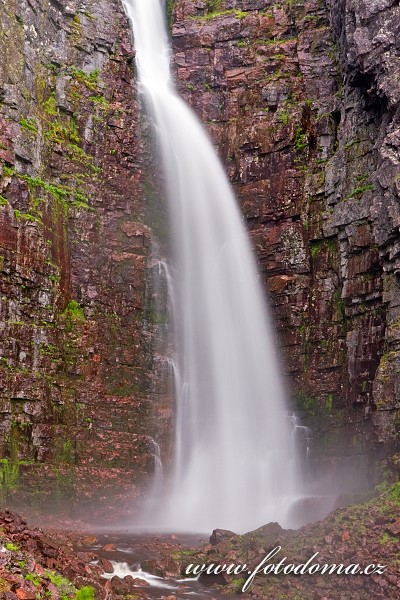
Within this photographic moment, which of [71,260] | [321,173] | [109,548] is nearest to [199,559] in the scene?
[109,548]

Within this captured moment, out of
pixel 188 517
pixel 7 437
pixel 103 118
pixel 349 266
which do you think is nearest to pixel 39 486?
pixel 7 437

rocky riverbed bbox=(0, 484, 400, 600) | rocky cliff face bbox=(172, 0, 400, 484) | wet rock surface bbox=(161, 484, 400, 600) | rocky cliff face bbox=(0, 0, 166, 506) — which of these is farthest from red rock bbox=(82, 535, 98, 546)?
rocky cliff face bbox=(172, 0, 400, 484)

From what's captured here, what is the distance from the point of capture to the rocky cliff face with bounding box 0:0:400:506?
2258 centimetres

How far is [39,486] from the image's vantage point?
21.9 m

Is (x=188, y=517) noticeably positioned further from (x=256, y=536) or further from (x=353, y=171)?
(x=353, y=171)

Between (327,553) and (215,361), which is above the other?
(215,361)

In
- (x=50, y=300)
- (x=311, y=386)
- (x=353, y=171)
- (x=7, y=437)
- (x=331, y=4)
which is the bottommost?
(x=7, y=437)

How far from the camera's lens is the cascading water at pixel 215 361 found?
22797mm

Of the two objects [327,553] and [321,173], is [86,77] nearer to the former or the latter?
[321,173]

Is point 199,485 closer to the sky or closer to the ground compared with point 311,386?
closer to the ground

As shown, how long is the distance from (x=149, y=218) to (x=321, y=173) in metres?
7.47

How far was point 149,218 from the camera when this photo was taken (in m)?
28.3

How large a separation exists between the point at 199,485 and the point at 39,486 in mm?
5574

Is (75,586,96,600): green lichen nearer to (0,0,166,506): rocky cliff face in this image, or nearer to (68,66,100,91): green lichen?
(0,0,166,506): rocky cliff face
